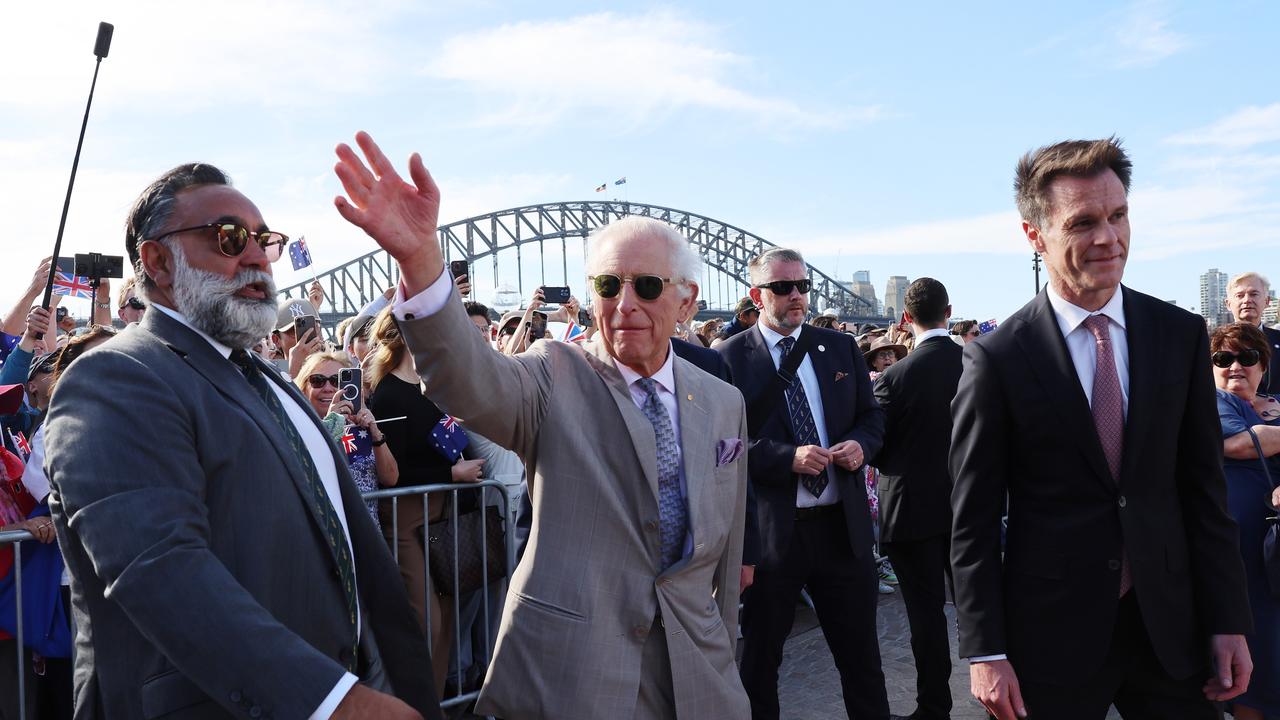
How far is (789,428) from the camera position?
13.5 feet

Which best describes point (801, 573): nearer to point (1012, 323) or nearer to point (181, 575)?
point (1012, 323)

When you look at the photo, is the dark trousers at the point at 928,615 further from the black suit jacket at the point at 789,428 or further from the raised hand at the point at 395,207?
the raised hand at the point at 395,207

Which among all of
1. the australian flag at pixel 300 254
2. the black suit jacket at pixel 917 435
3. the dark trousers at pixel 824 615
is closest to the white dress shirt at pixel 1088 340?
the dark trousers at pixel 824 615

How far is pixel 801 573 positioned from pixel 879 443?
70 cm

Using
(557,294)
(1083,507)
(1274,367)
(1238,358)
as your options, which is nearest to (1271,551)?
(1238,358)

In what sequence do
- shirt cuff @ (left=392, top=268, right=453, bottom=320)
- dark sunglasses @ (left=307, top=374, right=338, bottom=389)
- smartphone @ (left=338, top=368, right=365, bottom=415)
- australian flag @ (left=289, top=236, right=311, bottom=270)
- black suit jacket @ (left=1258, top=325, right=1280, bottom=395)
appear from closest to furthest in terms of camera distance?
shirt cuff @ (left=392, top=268, right=453, bottom=320) → smartphone @ (left=338, top=368, right=365, bottom=415) → dark sunglasses @ (left=307, top=374, right=338, bottom=389) → black suit jacket @ (left=1258, top=325, right=1280, bottom=395) → australian flag @ (left=289, top=236, right=311, bottom=270)

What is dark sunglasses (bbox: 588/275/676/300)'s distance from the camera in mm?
2293

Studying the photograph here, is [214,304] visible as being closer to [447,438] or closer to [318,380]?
[447,438]

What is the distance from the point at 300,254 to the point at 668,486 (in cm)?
1185

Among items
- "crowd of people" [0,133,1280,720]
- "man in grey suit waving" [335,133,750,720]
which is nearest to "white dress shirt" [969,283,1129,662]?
"crowd of people" [0,133,1280,720]

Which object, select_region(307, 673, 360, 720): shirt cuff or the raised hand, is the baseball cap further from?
select_region(307, 673, 360, 720): shirt cuff

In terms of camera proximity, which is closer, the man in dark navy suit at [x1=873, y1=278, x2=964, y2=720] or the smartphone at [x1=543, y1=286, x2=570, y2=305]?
the man in dark navy suit at [x1=873, y1=278, x2=964, y2=720]

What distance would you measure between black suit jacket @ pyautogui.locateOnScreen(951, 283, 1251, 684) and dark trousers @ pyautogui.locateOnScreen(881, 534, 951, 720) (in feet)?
6.05

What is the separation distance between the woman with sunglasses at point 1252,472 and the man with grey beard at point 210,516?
10.8 ft
